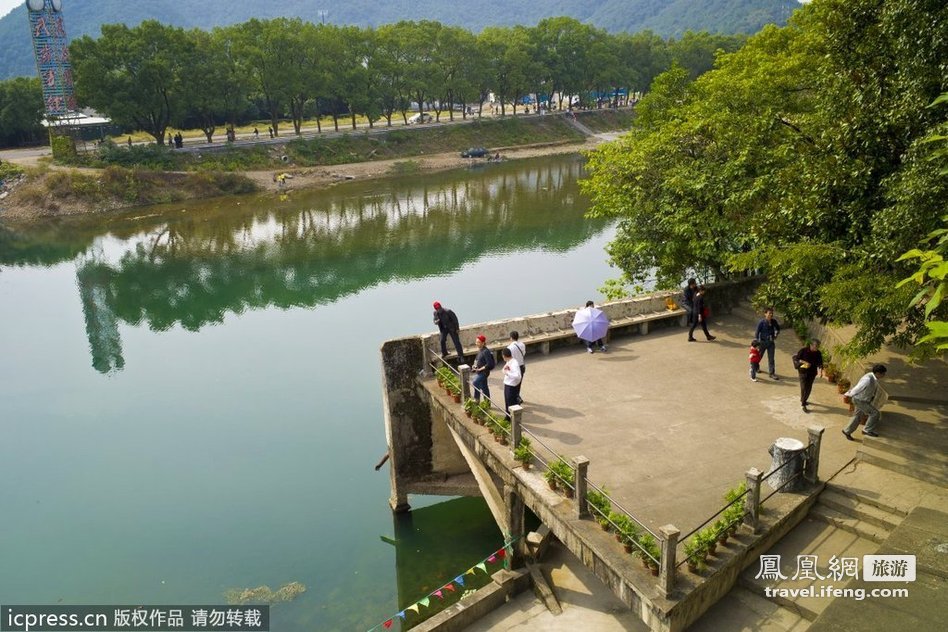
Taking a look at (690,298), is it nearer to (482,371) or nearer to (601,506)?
(482,371)

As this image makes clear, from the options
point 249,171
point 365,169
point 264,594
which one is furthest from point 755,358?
point 365,169

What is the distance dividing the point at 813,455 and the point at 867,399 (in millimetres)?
1719

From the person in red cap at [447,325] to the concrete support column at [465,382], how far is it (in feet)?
4.41

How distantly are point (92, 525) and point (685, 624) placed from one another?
1349 centimetres

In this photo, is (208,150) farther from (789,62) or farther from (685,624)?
(685,624)

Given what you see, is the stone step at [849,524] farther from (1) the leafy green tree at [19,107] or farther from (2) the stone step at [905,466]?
(1) the leafy green tree at [19,107]

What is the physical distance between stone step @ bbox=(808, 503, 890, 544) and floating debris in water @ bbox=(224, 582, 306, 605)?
30.6ft

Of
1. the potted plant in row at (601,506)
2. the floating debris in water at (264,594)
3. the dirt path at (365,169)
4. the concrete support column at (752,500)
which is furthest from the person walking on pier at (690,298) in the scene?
the dirt path at (365,169)

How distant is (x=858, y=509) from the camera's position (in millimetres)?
10578

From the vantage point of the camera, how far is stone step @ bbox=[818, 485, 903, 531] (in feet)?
33.4

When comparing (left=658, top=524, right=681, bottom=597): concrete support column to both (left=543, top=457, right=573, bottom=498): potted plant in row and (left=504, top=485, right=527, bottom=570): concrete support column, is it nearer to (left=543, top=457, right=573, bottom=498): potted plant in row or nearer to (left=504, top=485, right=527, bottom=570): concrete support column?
(left=543, top=457, right=573, bottom=498): potted plant in row

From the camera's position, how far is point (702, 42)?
4309 inches

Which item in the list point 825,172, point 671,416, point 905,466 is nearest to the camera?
→ point 905,466

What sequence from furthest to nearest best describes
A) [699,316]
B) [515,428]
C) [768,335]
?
[699,316], [768,335], [515,428]
